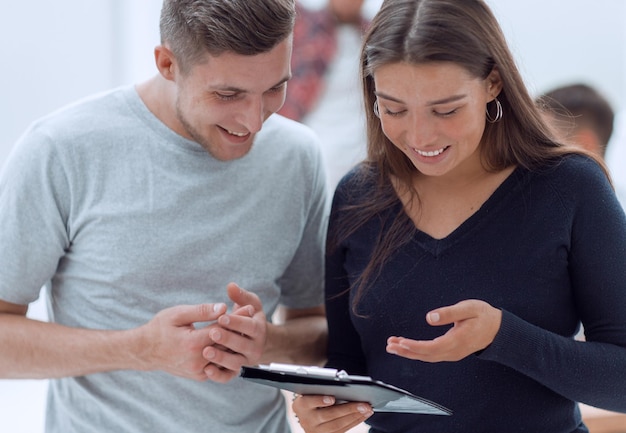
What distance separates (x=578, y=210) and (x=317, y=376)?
0.53 m

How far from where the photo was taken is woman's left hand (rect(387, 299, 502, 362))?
134cm

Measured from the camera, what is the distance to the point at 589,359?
4.75ft

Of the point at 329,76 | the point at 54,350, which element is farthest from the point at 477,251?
the point at 329,76

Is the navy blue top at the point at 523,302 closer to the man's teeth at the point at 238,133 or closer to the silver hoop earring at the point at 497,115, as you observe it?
the silver hoop earring at the point at 497,115

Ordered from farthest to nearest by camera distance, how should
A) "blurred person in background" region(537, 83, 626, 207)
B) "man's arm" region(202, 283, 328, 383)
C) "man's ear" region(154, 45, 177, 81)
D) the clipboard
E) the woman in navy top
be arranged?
"blurred person in background" region(537, 83, 626, 207)
"man's ear" region(154, 45, 177, 81)
"man's arm" region(202, 283, 328, 383)
the woman in navy top
the clipboard

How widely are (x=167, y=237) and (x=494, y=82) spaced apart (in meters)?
0.67

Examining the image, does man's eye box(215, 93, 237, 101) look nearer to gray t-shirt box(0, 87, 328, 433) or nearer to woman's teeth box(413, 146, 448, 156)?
gray t-shirt box(0, 87, 328, 433)

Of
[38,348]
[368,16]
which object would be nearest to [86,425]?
[38,348]

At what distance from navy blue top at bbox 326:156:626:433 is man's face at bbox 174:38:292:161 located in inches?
14.5

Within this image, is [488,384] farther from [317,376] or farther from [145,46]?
[145,46]

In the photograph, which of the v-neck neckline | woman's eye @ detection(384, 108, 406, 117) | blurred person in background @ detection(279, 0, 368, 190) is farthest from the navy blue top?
blurred person in background @ detection(279, 0, 368, 190)

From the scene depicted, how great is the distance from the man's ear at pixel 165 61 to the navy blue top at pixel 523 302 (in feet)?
1.80

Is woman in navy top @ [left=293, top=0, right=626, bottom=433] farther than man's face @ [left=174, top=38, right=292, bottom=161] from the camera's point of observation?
No

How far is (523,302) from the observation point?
1.51 meters
